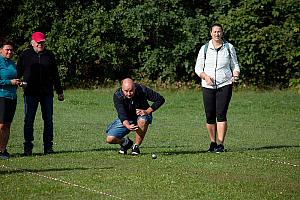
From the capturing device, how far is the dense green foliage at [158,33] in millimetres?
29750

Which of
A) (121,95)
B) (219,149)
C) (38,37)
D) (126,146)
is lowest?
(219,149)

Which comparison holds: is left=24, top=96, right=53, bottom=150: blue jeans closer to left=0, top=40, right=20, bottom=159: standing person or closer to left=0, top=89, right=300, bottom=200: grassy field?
left=0, top=89, right=300, bottom=200: grassy field

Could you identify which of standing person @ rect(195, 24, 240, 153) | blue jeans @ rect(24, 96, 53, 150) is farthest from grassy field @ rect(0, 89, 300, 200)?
standing person @ rect(195, 24, 240, 153)

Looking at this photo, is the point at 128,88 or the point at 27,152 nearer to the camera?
the point at 128,88

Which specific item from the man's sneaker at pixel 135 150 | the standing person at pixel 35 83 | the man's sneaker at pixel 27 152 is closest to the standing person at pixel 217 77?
the man's sneaker at pixel 135 150

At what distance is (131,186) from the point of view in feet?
32.4

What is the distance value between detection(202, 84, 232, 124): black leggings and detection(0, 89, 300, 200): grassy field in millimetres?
621

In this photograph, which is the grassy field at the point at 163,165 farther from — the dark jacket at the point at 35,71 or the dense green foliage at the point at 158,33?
the dense green foliage at the point at 158,33

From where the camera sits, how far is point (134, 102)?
41.9 ft

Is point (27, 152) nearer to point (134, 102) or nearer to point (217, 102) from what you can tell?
point (134, 102)

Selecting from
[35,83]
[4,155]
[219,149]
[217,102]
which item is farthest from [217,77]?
[4,155]

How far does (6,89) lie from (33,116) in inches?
30.8

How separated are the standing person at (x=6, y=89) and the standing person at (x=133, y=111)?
62.3 inches

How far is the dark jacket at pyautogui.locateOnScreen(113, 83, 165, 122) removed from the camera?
12.6 metres
